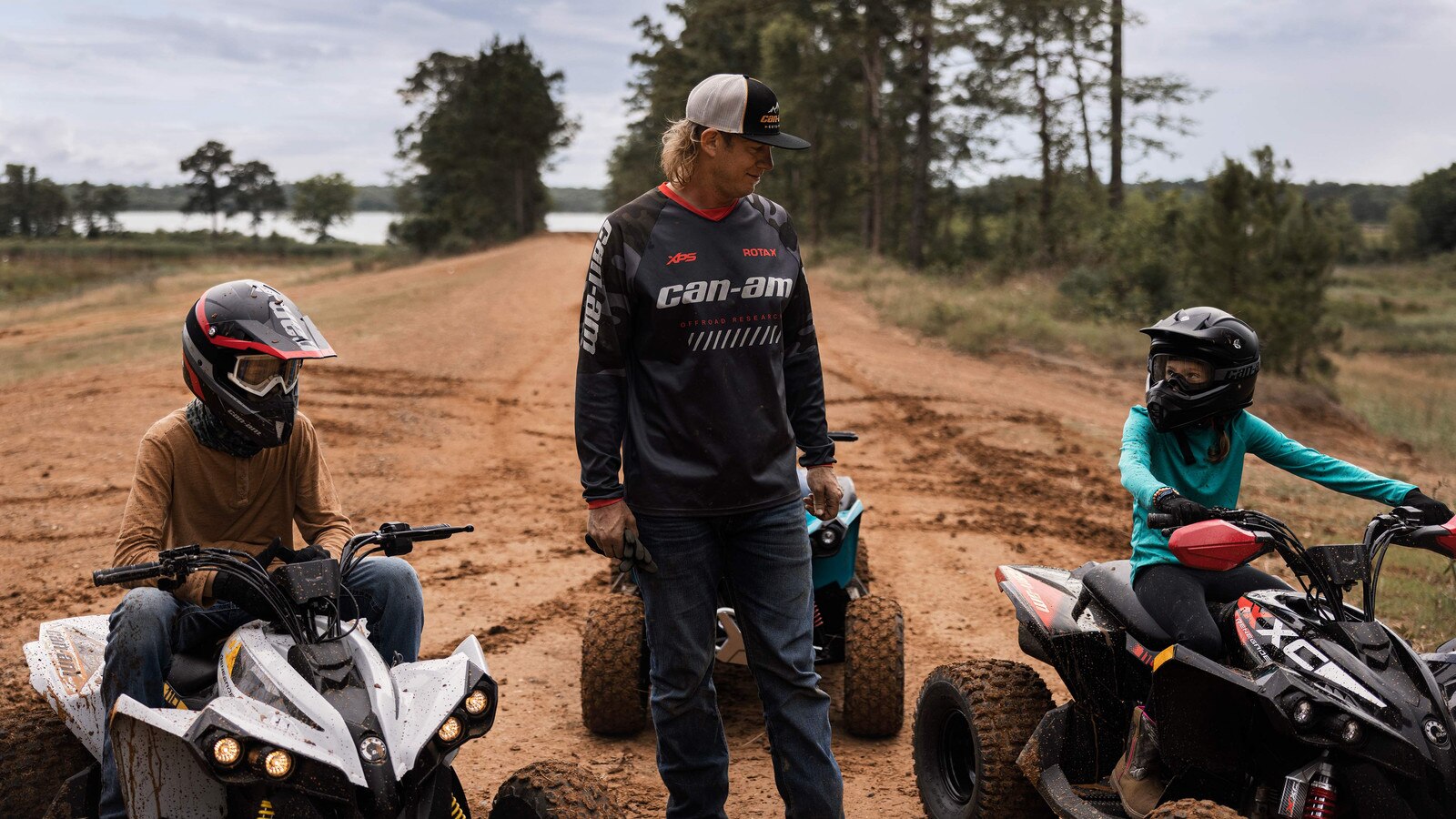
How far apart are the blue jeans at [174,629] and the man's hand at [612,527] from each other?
600mm

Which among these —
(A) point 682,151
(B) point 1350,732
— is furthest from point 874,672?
(A) point 682,151

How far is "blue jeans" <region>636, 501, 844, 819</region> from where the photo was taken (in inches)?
139

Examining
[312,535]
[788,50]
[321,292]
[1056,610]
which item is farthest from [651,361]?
[788,50]

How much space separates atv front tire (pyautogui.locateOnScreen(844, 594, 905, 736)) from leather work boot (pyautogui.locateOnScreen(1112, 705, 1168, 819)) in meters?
1.56

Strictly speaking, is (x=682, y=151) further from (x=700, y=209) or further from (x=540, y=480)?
(x=540, y=480)

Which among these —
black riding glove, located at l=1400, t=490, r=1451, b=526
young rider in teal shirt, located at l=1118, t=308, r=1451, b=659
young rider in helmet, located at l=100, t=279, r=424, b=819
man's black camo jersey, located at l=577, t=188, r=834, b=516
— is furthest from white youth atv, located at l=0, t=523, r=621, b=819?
black riding glove, located at l=1400, t=490, r=1451, b=526

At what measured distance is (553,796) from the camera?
3174mm

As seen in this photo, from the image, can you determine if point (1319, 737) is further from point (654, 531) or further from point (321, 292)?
point (321, 292)

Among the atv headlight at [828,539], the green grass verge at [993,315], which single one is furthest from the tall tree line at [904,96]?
the atv headlight at [828,539]

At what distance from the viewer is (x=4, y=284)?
146 feet

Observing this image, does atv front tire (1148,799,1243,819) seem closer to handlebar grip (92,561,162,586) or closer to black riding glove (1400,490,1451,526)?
black riding glove (1400,490,1451,526)

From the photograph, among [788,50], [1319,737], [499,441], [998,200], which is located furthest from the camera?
[998,200]

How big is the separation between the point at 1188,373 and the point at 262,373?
300 centimetres

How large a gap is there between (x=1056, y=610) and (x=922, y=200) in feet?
100
